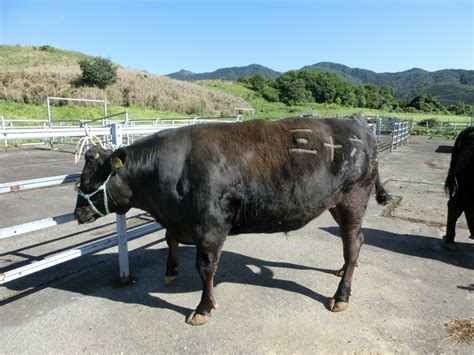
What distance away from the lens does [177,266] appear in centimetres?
391

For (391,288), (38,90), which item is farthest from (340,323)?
(38,90)

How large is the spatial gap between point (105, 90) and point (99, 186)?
3661 cm

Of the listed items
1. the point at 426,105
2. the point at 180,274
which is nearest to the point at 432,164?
the point at 180,274

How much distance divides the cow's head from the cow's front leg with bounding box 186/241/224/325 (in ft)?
2.96

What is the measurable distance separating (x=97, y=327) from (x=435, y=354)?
2760 millimetres

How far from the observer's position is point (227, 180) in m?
3.07

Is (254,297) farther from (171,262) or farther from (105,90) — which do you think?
(105,90)

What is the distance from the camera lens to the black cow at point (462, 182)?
4.77 m

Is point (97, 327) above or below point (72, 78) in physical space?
below

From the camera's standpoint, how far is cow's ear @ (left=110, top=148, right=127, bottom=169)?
3154 mm

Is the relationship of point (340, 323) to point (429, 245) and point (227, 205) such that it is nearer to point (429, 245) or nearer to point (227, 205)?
point (227, 205)

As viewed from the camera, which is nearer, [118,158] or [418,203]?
[118,158]

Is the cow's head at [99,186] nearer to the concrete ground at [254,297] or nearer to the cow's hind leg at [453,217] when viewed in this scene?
the concrete ground at [254,297]

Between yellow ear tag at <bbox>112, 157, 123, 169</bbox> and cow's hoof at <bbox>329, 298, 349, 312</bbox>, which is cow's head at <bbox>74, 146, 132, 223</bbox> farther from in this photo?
cow's hoof at <bbox>329, 298, 349, 312</bbox>
